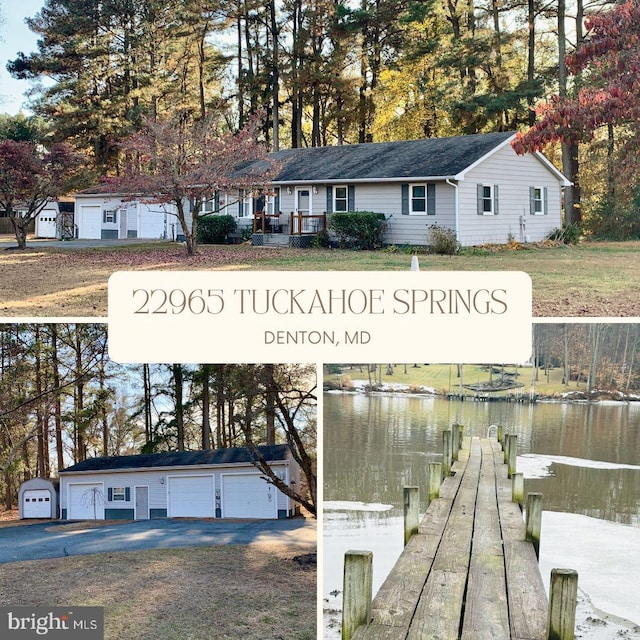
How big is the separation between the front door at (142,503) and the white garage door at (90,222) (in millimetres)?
15903

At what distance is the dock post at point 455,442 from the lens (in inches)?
425

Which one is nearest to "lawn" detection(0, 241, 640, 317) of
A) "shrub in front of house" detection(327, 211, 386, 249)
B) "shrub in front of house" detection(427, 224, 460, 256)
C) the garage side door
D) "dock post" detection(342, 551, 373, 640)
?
"shrub in front of house" detection(427, 224, 460, 256)

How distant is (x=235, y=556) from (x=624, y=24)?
920 centimetres

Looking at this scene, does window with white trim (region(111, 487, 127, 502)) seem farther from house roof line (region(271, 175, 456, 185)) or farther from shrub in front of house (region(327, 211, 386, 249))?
house roof line (region(271, 175, 456, 185))

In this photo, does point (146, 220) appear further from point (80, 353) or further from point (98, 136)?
point (80, 353)

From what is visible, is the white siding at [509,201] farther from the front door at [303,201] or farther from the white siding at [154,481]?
the white siding at [154,481]

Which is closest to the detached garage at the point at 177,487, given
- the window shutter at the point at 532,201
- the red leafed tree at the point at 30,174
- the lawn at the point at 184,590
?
the lawn at the point at 184,590

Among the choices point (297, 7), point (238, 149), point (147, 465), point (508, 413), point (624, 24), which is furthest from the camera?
point (297, 7)

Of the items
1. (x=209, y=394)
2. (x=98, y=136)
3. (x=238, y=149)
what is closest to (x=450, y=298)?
(x=209, y=394)

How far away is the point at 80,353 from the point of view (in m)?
8.42

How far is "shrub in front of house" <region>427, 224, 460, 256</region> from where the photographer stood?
631 inches

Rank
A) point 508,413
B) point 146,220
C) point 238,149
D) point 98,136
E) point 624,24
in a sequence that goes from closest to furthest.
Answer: point 508,413, point 624,24, point 238,149, point 98,136, point 146,220

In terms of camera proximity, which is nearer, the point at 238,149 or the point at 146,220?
the point at 238,149

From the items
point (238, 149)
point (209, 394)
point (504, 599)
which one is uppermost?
point (238, 149)
